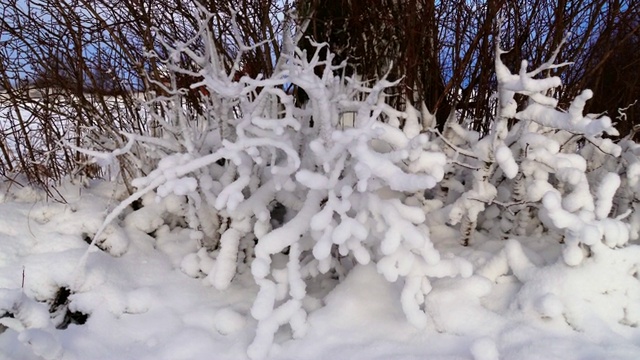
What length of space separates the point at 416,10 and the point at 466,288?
1564 millimetres

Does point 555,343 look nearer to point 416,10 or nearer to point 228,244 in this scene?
point 228,244

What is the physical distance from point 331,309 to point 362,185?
713 millimetres

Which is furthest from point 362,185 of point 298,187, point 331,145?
point 298,187

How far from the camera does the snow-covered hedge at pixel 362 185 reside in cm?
202

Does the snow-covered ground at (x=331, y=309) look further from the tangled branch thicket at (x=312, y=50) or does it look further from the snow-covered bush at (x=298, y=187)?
the tangled branch thicket at (x=312, y=50)

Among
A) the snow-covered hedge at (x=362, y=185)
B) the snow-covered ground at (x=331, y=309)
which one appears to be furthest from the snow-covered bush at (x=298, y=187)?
the snow-covered ground at (x=331, y=309)

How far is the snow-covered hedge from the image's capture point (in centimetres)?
202

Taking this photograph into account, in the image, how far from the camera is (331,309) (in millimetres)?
2275

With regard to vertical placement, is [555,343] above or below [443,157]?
below

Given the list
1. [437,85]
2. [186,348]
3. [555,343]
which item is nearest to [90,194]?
[186,348]

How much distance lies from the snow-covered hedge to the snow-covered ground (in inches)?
3.3

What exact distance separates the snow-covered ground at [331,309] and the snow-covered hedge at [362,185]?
83mm

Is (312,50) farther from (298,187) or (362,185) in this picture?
(362,185)

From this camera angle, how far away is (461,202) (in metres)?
2.47
